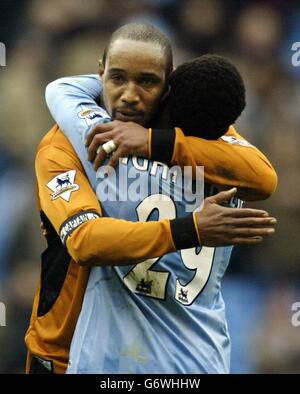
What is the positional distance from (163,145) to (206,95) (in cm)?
19

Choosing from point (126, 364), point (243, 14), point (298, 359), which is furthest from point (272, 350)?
point (126, 364)

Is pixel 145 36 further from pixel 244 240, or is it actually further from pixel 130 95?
pixel 244 240

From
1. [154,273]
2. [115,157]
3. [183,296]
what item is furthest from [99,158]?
[183,296]

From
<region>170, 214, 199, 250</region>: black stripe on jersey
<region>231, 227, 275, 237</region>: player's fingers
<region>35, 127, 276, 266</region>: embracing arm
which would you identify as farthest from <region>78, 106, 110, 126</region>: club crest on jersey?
<region>231, 227, 275, 237</region>: player's fingers

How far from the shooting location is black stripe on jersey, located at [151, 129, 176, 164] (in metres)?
2.81

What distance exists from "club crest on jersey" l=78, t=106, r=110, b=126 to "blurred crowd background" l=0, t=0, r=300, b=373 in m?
1.93

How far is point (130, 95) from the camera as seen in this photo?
114 inches

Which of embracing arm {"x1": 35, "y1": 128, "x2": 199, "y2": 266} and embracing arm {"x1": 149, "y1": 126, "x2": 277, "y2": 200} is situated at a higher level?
embracing arm {"x1": 149, "y1": 126, "x2": 277, "y2": 200}

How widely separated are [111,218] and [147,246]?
152 millimetres

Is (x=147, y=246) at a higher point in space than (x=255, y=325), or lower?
higher

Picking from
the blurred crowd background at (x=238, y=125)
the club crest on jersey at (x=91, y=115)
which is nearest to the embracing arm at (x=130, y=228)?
the club crest on jersey at (x=91, y=115)

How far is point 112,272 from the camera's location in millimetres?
2846

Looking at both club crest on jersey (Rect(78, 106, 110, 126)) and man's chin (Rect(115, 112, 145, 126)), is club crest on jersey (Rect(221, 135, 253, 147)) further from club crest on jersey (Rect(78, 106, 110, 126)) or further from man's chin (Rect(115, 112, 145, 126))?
club crest on jersey (Rect(78, 106, 110, 126))

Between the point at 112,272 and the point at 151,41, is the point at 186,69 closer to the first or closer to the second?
the point at 151,41
